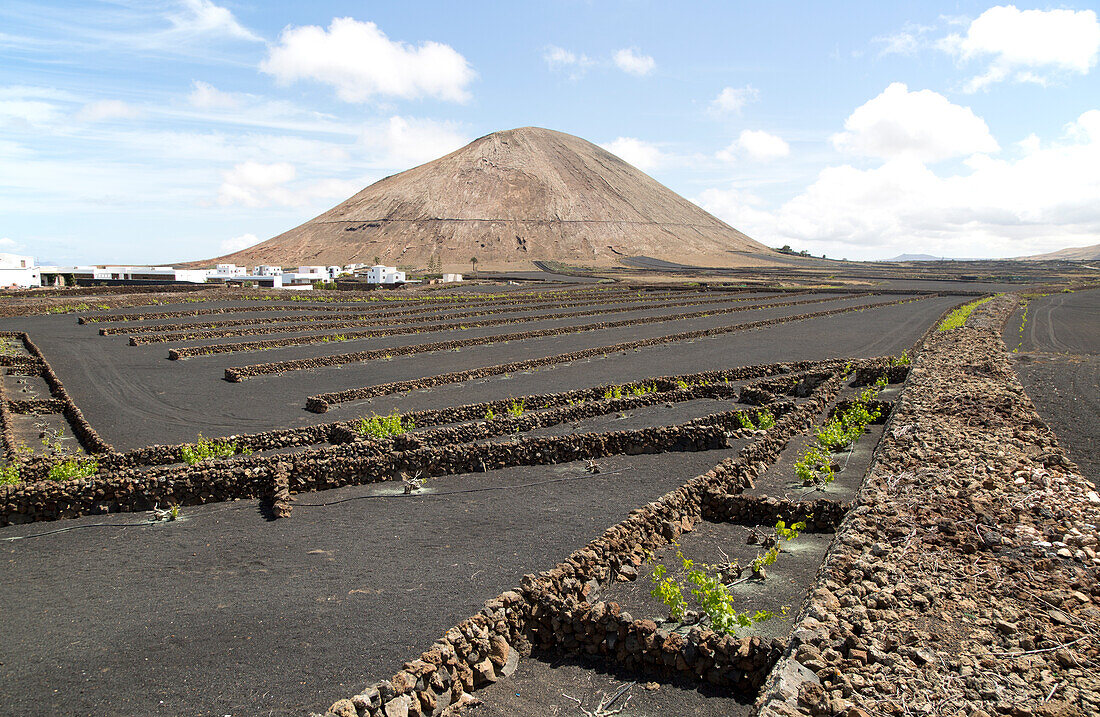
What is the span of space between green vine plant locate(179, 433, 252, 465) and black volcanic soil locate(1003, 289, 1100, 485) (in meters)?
19.9

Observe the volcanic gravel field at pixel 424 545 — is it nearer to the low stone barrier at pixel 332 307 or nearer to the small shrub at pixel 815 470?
the small shrub at pixel 815 470

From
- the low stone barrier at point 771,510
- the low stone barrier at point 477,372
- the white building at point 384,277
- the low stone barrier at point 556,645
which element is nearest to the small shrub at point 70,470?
the low stone barrier at point 477,372

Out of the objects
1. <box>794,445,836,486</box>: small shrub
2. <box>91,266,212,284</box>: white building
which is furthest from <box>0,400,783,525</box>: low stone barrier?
<box>91,266,212,284</box>: white building

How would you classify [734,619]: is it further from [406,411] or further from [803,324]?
[803,324]

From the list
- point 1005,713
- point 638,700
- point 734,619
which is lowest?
point 638,700

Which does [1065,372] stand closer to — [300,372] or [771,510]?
[771,510]

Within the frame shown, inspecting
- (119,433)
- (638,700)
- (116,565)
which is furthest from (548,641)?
(119,433)

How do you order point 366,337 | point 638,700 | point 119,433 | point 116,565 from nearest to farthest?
1. point 638,700
2. point 116,565
3. point 119,433
4. point 366,337

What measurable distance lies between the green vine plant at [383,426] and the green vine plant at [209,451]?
302 centimetres

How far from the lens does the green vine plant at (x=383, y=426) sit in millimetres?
18000

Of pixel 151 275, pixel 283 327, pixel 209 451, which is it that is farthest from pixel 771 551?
pixel 151 275

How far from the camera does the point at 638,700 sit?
726cm

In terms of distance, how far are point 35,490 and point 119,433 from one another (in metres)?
7.76

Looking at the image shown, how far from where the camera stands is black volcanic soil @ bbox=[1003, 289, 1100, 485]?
54.3 ft
